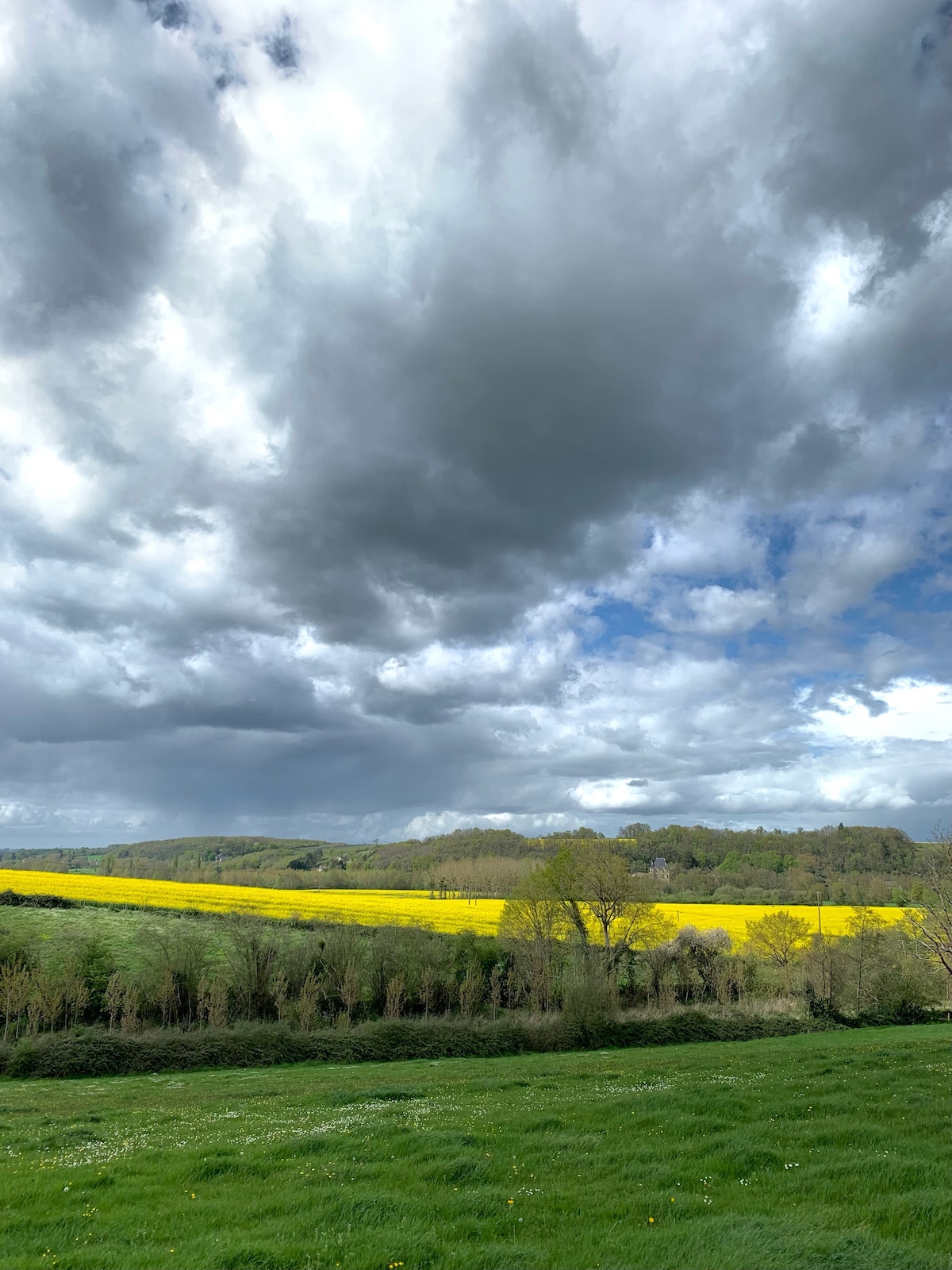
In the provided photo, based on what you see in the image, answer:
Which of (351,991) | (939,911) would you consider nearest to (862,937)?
(939,911)

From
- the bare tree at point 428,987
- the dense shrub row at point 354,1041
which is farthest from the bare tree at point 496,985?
the dense shrub row at point 354,1041

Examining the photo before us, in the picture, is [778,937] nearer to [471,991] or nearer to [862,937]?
[862,937]

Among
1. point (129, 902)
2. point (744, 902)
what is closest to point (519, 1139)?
point (129, 902)

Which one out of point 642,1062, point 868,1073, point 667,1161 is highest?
point 667,1161

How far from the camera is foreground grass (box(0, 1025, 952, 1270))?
7.07 meters

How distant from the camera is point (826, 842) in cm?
14225

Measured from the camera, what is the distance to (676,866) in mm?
141250

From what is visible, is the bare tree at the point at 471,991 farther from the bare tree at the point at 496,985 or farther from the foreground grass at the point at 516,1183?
the foreground grass at the point at 516,1183

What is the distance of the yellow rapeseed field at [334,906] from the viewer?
7831 cm

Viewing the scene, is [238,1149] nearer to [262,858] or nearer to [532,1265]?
[532,1265]

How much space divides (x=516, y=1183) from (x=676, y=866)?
469 ft

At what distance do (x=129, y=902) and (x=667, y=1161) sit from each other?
266 ft

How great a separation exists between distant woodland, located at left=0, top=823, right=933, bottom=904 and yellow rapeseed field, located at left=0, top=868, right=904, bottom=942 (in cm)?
1081

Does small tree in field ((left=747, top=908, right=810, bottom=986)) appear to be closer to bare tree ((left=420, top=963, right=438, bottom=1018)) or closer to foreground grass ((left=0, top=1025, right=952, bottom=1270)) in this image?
bare tree ((left=420, top=963, right=438, bottom=1018))
